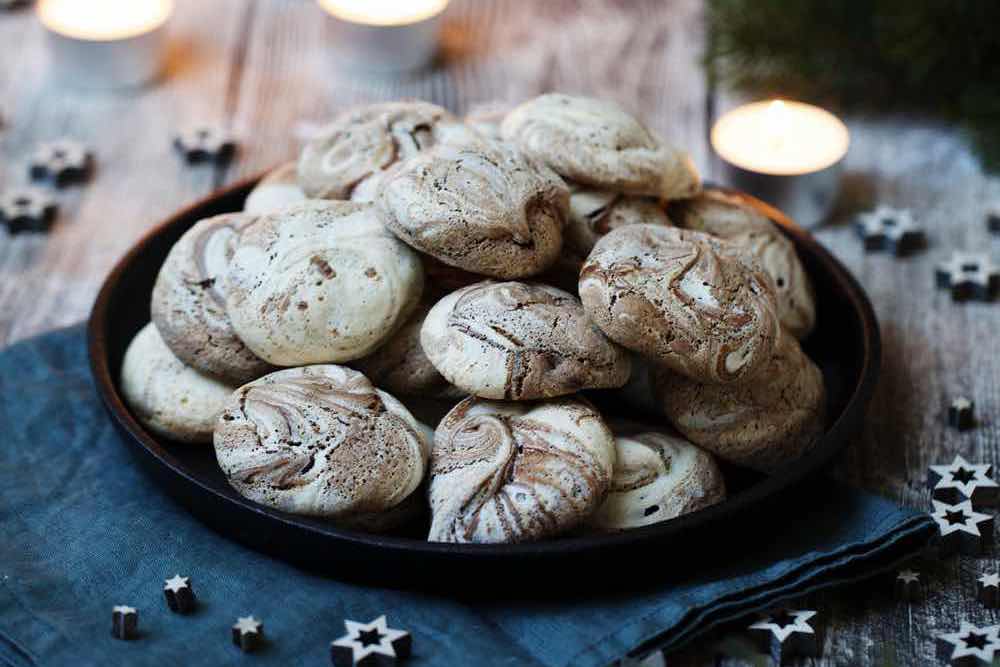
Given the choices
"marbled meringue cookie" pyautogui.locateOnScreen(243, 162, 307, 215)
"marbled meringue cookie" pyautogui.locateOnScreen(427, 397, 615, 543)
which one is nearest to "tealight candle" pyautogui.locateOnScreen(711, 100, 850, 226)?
"marbled meringue cookie" pyautogui.locateOnScreen(243, 162, 307, 215)

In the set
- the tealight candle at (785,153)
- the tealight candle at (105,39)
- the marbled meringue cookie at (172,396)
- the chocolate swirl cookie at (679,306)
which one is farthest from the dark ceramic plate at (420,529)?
the tealight candle at (105,39)

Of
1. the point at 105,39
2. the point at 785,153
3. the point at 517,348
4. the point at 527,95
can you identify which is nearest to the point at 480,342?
the point at 517,348

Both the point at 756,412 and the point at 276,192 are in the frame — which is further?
the point at 276,192

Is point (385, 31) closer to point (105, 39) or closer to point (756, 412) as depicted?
point (105, 39)

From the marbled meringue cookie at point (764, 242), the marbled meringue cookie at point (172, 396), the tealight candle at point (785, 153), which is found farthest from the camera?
the tealight candle at point (785, 153)

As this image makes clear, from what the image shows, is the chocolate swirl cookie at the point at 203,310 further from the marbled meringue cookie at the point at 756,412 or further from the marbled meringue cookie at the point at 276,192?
the marbled meringue cookie at the point at 756,412

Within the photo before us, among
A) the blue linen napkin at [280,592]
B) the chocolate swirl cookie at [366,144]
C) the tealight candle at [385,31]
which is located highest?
the tealight candle at [385,31]

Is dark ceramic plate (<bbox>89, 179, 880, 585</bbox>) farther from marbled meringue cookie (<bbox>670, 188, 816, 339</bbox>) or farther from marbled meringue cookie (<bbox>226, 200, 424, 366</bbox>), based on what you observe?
marbled meringue cookie (<bbox>226, 200, 424, 366</bbox>)

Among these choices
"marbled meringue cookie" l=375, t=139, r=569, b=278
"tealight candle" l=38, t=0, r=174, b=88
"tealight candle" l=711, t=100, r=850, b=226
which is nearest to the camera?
"marbled meringue cookie" l=375, t=139, r=569, b=278
